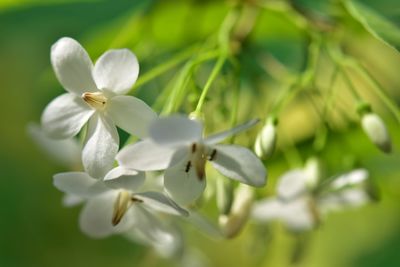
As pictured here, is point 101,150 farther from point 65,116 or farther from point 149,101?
point 149,101

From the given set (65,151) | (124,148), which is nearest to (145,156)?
(124,148)

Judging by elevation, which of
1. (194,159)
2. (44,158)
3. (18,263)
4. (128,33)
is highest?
(194,159)

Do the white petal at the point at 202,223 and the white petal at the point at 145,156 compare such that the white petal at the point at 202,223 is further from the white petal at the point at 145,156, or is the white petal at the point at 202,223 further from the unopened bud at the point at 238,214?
the white petal at the point at 145,156

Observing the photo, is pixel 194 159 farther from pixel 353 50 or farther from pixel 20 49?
pixel 20 49

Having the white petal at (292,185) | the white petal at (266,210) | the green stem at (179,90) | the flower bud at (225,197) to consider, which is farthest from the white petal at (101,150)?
the white petal at (266,210)

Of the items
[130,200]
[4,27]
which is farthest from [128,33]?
[4,27]
